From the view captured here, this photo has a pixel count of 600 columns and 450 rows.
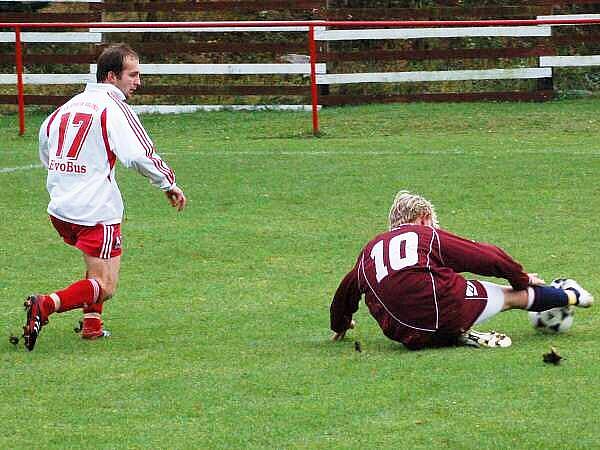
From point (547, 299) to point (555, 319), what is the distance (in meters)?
0.15

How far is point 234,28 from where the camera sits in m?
17.5

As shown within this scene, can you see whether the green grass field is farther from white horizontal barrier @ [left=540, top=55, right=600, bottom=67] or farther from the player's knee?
white horizontal barrier @ [left=540, top=55, right=600, bottom=67]

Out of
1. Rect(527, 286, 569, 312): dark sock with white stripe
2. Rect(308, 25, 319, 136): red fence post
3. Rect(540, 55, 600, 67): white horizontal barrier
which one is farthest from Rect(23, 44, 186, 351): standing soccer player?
Rect(540, 55, 600, 67): white horizontal barrier

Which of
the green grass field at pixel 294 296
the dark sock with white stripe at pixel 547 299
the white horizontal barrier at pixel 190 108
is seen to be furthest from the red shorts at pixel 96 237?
the white horizontal barrier at pixel 190 108

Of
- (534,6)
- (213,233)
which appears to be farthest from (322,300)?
(534,6)

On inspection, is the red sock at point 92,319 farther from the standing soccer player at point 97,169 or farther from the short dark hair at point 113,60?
the short dark hair at point 113,60

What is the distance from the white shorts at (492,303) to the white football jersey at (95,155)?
1782mm

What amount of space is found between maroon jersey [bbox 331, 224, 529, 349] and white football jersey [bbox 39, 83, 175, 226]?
1.29 m

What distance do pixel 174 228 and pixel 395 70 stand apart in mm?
10295

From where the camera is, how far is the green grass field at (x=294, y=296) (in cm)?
542

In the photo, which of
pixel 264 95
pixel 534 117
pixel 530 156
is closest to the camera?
pixel 530 156

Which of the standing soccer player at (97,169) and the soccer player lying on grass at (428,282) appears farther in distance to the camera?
the standing soccer player at (97,169)

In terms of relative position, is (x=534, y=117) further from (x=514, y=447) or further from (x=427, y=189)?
(x=514, y=447)

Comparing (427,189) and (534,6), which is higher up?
(534,6)
